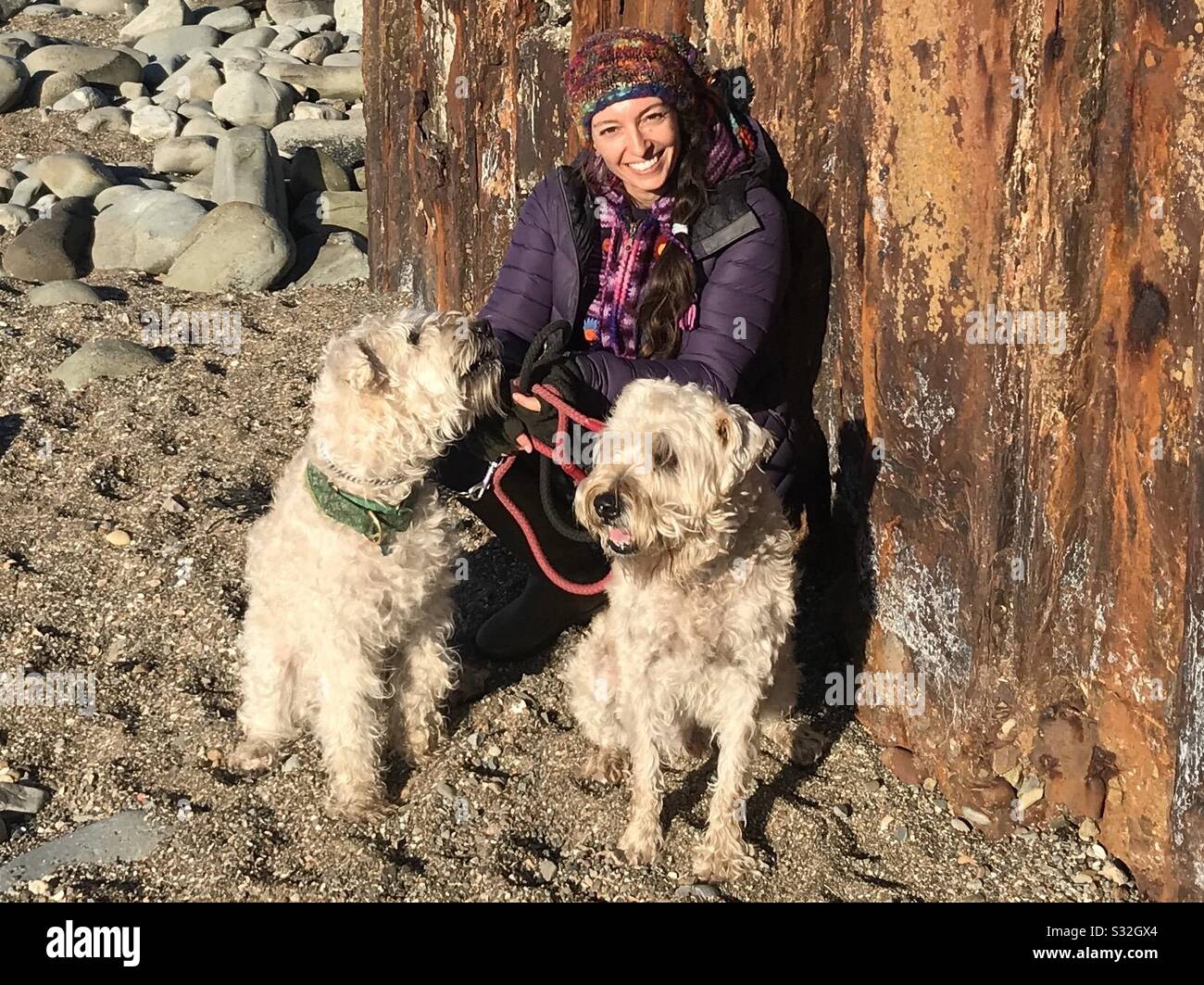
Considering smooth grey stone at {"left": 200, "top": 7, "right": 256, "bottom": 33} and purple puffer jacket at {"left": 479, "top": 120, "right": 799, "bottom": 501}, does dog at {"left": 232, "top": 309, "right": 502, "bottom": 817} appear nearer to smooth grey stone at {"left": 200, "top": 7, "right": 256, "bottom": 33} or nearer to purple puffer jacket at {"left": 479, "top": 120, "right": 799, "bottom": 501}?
purple puffer jacket at {"left": 479, "top": 120, "right": 799, "bottom": 501}

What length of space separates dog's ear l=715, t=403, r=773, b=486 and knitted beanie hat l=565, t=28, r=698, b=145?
1396 mm

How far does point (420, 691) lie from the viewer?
4.86 m

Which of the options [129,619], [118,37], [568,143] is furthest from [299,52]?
[129,619]

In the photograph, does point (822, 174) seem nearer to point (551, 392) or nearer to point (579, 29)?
point (551, 392)

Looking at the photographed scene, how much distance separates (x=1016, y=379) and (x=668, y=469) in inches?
45.8

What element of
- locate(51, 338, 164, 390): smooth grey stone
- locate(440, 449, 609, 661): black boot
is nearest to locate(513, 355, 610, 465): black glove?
locate(440, 449, 609, 661): black boot

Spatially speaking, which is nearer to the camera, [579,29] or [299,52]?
[579,29]

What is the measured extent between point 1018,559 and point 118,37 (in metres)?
16.7

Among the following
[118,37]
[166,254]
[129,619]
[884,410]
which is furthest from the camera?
[118,37]

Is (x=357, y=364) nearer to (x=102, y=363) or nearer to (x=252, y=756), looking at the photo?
(x=252, y=756)

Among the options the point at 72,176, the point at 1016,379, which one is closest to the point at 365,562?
the point at 1016,379

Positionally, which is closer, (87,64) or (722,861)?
(722,861)

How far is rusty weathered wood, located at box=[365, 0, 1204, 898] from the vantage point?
3553 millimetres

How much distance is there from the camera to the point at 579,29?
5773 millimetres
